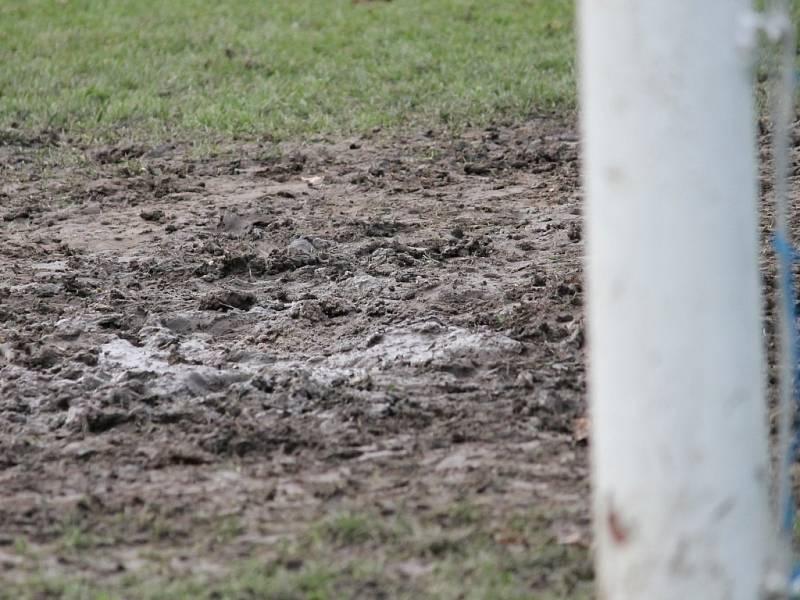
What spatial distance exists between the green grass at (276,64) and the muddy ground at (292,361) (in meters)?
0.94

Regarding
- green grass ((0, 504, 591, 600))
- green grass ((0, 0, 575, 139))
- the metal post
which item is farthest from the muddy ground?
green grass ((0, 0, 575, 139))

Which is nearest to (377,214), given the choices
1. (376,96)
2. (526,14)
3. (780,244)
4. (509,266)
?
(509,266)

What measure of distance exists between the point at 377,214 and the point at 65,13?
6.45m

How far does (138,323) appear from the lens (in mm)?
6113

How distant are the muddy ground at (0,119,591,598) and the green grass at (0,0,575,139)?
3.09 feet

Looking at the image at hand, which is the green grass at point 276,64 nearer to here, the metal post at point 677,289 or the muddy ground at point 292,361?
the muddy ground at point 292,361

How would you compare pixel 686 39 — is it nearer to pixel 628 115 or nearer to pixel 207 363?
pixel 628 115

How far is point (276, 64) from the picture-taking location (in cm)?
1160

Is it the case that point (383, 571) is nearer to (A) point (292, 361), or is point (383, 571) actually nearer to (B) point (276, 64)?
(A) point (292, 361)

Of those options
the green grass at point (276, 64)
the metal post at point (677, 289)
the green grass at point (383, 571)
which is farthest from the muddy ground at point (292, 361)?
the green grass at point (276, 64)

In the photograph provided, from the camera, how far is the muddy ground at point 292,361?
3898 mm

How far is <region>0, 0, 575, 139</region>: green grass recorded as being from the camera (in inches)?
400

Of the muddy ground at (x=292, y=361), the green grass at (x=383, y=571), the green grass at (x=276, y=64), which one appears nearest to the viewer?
the green grass at (x=383, y=571)

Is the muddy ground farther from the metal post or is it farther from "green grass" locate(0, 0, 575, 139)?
"green grass" locate(0, 0, 575, 139)
